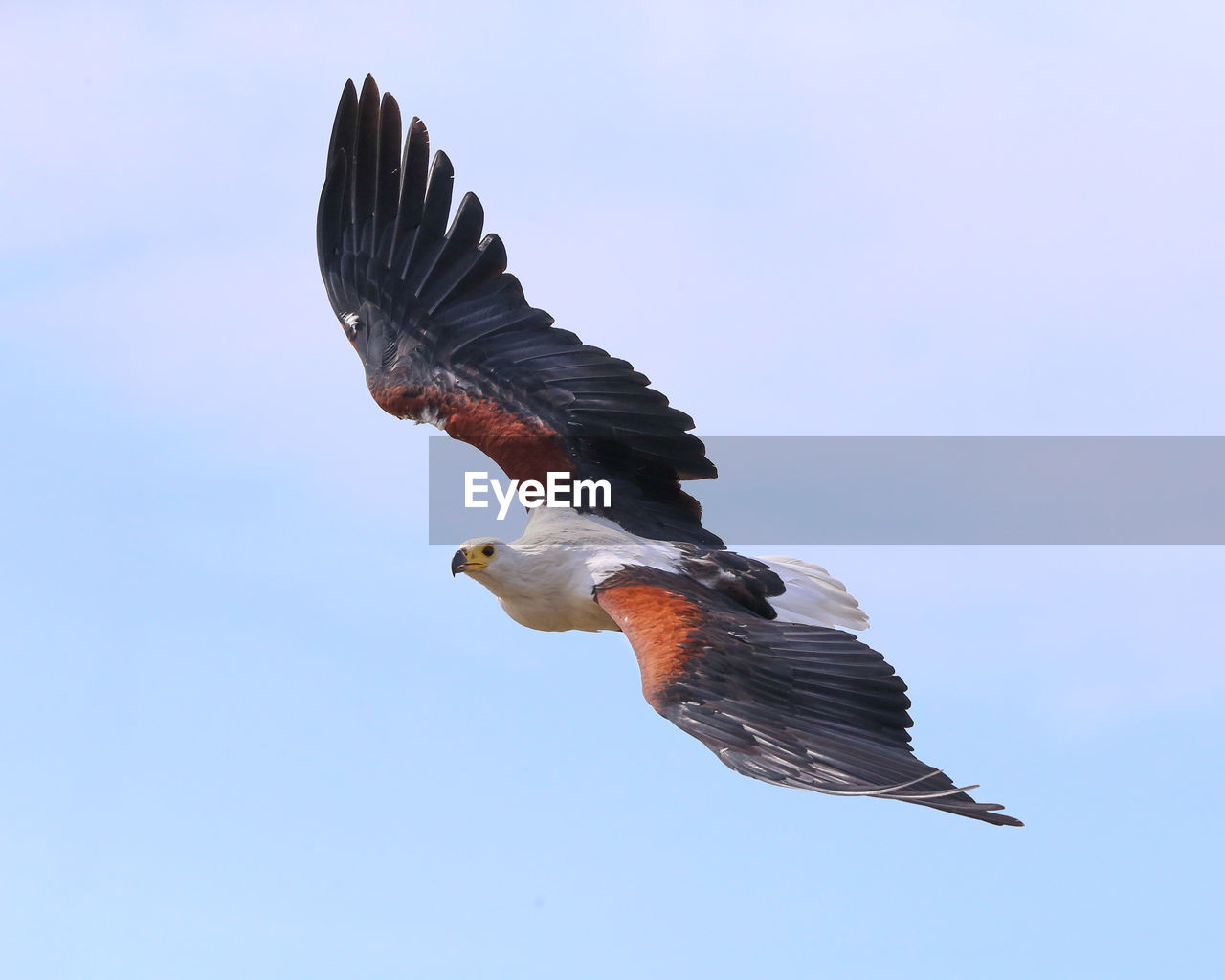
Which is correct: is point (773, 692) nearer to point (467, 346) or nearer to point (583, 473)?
point (583, 473)

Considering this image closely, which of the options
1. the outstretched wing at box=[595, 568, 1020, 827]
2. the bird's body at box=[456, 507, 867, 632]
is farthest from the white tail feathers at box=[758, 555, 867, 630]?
the outstretched wing at box=[595, 568, 1020, 827]

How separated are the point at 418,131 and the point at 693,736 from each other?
6368mm

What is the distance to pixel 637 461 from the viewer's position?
1510cm

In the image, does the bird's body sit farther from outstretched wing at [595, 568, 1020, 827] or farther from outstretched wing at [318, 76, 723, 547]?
outstretched wing at [318, 76, 723, 547]

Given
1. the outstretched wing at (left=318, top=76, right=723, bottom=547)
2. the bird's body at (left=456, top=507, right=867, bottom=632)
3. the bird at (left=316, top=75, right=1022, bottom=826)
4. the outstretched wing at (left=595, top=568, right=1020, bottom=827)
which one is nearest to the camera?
the outstretched wing at (left=595, top=568, right=1020, bottom=827)

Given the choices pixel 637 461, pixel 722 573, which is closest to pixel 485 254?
pixel 637 461

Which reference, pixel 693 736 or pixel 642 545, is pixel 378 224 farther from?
pixel 693 736

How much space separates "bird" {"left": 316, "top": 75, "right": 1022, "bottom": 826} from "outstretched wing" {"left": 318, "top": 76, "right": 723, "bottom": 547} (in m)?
0.01

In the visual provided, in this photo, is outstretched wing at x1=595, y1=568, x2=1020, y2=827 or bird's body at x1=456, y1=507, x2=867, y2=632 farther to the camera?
bird's body at x1=456, y1=507, x2=867, y2=632

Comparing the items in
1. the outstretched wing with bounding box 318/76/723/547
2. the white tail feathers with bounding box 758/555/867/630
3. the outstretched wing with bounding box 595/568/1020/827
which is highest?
the outstretched wing with bounding box 318/76/723/547

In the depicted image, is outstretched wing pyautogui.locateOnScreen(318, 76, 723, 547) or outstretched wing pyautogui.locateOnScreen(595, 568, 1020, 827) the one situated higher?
outstretched wing pyautogui.locateOnScreen(318, 76, 723, 547)

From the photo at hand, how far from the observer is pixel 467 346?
→ 15609 millimetres

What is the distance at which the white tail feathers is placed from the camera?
14.1 metres

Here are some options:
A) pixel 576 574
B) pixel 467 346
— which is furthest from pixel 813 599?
pixel 467 346
